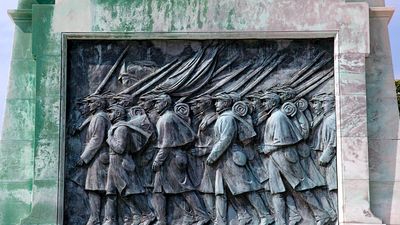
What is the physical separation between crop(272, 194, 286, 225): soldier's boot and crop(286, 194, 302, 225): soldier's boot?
4.0 inches

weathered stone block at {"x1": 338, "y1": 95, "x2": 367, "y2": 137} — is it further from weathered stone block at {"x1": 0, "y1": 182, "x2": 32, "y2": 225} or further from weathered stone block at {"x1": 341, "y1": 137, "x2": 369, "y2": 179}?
weathered stone block at {"x1": 0, "y1": 182, "x2": 32, "y2": 225}

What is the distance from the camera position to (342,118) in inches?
475

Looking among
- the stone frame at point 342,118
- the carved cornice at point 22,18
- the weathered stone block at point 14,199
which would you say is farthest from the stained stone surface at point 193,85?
the carved cornice at point 22,18

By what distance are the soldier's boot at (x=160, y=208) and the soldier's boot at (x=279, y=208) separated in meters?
1.76

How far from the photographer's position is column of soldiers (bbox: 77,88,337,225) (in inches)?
475

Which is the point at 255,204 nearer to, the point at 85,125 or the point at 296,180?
the point at 296,180

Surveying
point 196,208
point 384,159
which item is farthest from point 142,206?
point 384,159

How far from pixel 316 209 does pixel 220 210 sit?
154 centimetres

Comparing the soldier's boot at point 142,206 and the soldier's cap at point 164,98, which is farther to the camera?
the soldier's cap at point 164,98

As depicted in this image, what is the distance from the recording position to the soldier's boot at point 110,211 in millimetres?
12062

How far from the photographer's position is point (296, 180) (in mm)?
12016

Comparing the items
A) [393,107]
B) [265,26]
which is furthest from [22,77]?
[393,107]

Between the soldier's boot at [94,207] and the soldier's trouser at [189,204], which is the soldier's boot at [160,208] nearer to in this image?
the soldier's trouser at [189,204]

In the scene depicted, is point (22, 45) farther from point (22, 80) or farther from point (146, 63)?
point (146, 63)
